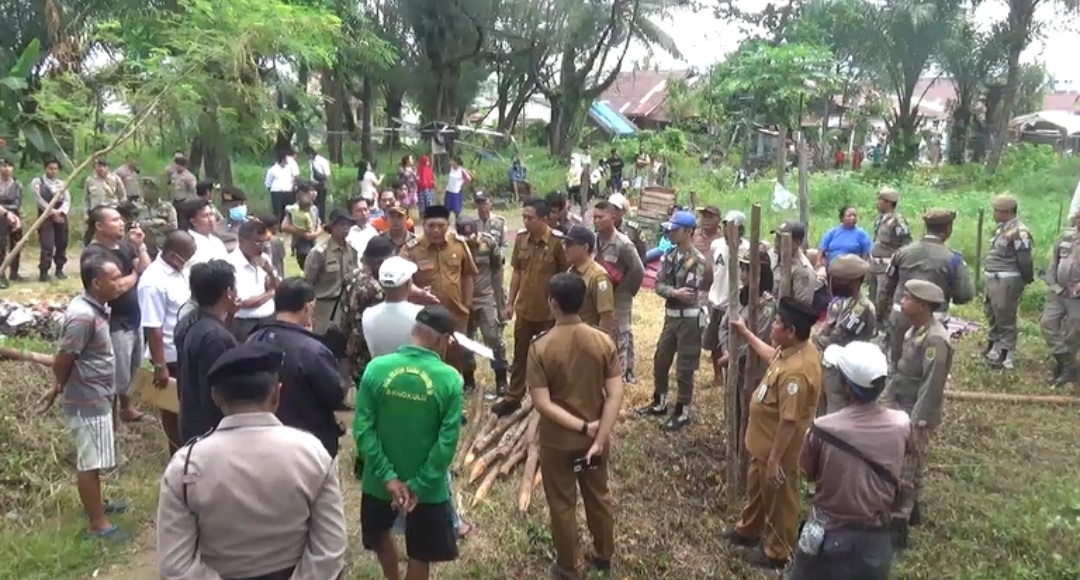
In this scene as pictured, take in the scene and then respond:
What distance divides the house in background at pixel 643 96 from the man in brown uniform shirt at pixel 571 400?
126ft

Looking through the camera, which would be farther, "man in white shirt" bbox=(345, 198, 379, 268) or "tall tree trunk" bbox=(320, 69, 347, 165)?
"tall tree trunk" bbox=(320, 69, 347, 165)

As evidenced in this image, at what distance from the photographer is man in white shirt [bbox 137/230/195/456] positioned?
18.6 feet

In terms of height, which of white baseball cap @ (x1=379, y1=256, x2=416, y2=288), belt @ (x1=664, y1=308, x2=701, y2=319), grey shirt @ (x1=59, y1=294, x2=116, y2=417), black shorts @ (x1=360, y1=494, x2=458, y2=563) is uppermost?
white baseball cap @ (x1=379, y1=256, x2=416, y2=288)

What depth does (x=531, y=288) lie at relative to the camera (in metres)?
7.27

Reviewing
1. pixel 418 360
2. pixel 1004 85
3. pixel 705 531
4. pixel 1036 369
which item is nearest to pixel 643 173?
pixel 1004 85

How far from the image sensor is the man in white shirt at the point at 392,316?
465 centimetres

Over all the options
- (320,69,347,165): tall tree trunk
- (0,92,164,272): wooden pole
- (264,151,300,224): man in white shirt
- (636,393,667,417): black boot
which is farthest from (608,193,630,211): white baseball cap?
(320,69,347,165): tall tree trunk

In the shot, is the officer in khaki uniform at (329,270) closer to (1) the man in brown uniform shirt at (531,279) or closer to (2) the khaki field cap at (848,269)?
(1) the man in brown uniform shirt at (531,279)

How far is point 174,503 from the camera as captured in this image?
269cm

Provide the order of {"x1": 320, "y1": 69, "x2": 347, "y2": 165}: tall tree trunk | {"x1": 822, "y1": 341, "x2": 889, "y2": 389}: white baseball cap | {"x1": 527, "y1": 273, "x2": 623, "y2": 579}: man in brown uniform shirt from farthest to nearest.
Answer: {"x1": 320, "y1": 69, "x2": 347, "y2": 165}: tall tree trunk < {"x1": 527, "y1": 273, "x2": 623, "y2": 579}: man in brown uniform shirt < {"x1": 822, "y1": 341, "x2": 889, "y2": 389}: white baseball cap

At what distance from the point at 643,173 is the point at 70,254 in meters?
15.5

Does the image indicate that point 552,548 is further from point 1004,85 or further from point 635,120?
point 635,120

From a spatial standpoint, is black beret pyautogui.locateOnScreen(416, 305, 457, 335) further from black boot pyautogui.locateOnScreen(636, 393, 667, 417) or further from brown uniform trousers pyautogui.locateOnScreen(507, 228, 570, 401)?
black boot pyautogui.locateOnScreen(636, 393, 667, 417)

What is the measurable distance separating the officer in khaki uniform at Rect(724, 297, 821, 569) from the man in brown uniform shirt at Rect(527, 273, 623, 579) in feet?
2.77
